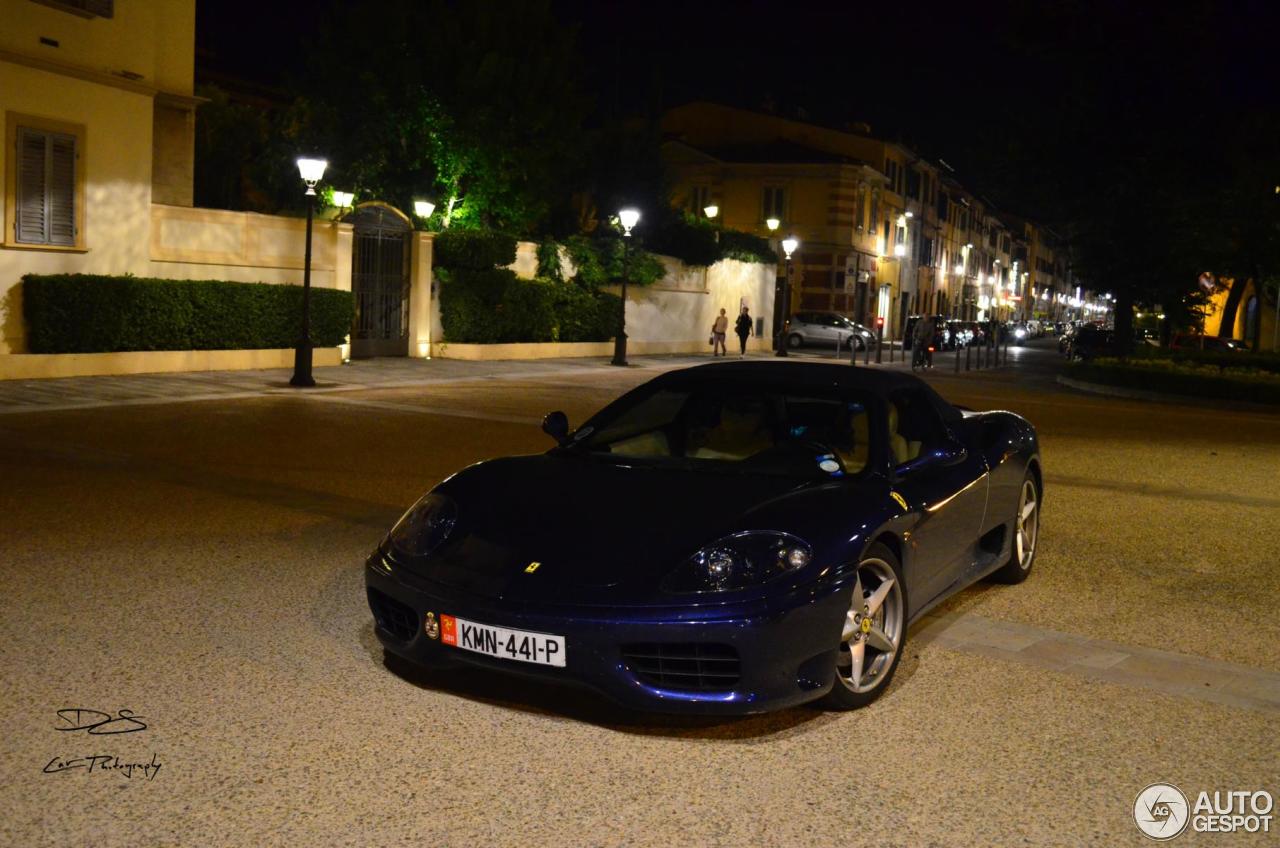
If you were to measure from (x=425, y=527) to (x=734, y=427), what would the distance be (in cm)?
173

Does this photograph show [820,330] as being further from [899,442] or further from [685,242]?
[899,442]

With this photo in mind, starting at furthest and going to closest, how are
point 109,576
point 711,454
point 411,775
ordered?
point 109,576
point 711,454
point 411,775

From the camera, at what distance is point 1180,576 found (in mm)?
8383

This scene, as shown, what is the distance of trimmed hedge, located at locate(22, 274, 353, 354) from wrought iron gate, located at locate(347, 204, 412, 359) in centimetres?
224

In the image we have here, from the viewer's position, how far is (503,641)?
15.5 ft

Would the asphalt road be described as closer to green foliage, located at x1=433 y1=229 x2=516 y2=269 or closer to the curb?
green foliage, located at x1=433 y1=229 x2=516 y2=269

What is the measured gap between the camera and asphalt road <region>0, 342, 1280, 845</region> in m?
4.07

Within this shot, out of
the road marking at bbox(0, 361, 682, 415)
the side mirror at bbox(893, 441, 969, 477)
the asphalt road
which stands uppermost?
the side mirror at bbox(893, 441, 969, 477)

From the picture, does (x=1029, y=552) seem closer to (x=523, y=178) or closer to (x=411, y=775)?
(x=411, y=775)

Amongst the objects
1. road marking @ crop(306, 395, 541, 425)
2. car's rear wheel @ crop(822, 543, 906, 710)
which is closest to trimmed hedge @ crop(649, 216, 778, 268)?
road marking @ crop(306, 395, 541, 425)

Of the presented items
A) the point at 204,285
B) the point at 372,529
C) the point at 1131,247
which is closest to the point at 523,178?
the point at 204,285

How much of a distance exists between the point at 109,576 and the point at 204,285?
16309 millimetres

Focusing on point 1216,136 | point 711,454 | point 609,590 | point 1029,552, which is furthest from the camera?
point 1216,136

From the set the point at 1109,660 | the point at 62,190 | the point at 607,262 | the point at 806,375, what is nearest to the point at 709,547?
the point at 806,375
